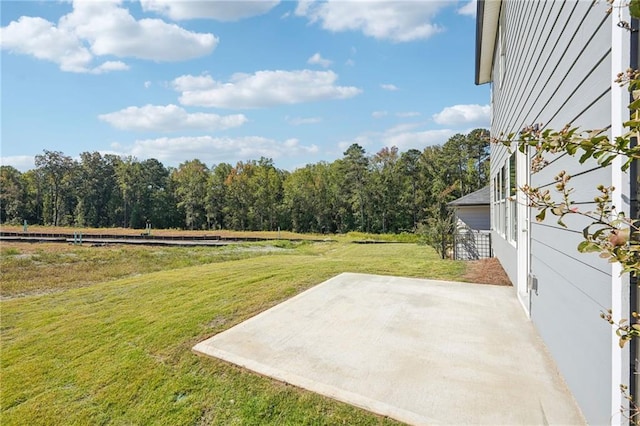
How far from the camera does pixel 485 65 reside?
31.3 ft

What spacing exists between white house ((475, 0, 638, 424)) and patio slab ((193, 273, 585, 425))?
21 cm

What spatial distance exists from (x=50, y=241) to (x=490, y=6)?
27673mm

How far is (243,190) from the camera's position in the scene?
41500mm

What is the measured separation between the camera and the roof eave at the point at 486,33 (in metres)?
6.80

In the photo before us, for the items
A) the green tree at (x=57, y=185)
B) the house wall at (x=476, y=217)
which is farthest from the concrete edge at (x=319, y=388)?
the green tree at (x=57, y=185)

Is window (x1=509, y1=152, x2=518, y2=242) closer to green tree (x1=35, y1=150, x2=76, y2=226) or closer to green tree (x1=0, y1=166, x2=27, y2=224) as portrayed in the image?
green tree (x1=35, y1=150, x2=76, y2=226)

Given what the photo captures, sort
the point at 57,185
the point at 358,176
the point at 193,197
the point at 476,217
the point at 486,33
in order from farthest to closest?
the point at 57,185
the point at 193,197
the point at 358,176
the point at 476,217
the point at 486,33

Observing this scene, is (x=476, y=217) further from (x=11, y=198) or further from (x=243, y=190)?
(x=11, y=198)

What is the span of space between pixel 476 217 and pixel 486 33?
8.20m

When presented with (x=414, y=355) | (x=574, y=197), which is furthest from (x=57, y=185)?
(x=574, y=197)

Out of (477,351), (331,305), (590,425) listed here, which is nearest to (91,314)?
(331,305)

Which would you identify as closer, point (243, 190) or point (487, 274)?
point (487, 274)

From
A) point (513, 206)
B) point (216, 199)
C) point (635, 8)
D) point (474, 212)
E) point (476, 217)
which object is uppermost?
point (216, 199)

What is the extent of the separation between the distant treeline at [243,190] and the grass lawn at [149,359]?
29.0 meters
